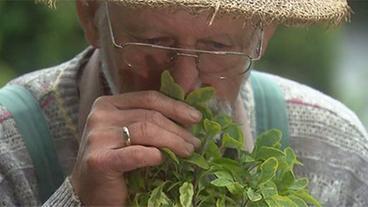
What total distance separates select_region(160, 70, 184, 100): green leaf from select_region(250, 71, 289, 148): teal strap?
49 cm

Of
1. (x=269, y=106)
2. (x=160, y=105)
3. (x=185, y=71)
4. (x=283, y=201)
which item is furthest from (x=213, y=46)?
(x=269, y=106)

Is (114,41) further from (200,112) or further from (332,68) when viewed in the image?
(332,68)

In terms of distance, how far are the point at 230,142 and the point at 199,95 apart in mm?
124

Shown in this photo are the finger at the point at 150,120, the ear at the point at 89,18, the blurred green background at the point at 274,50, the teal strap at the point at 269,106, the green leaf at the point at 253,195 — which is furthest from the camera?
the blurred green background at the point at 274,50

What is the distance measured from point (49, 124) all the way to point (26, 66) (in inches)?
86.8

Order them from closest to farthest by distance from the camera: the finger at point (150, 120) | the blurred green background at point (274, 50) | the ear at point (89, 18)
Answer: the finger at point (150, 120)
the ear at point (89, 18)
the blurred green background at point (274, 50)

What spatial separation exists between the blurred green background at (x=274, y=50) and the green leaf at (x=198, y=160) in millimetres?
417

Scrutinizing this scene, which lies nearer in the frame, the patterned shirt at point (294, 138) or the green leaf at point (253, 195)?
the green leaf at point (253, 195)

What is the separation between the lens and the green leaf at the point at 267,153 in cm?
234

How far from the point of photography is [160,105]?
2.38 m

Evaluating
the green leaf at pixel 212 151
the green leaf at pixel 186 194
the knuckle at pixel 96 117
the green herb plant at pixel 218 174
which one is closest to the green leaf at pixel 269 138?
the green herb plant at pixel 218 174

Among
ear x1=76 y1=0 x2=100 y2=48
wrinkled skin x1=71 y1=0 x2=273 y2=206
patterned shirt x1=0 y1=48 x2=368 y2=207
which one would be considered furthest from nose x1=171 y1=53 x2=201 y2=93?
patterned shirt x1=0 y1=48 x2=368 y2=207

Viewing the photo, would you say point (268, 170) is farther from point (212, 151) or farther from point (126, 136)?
point (126, 136)

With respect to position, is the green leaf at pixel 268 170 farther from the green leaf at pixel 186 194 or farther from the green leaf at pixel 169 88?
the green leaf at pixel 169 88
